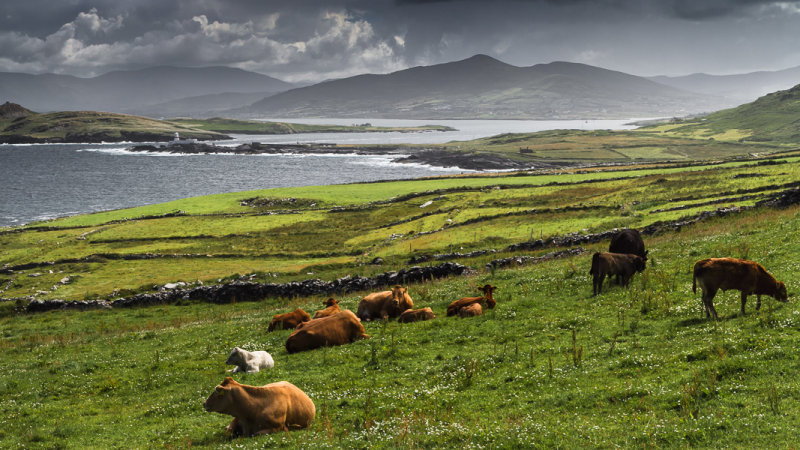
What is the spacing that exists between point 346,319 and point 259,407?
856cm

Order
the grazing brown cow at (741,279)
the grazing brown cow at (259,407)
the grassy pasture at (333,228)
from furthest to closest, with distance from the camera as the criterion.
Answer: the grassy pasture at (333,228), the grazing brown cow at (741,279), the grazing brown cow at (259,407)

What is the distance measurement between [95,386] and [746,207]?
49.2m

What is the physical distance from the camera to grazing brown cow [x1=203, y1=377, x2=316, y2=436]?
13.3m

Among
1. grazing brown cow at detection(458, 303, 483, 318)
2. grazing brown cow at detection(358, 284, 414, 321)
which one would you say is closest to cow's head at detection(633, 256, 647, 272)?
grazing brown cow at detection(458, 303, 483, 318)

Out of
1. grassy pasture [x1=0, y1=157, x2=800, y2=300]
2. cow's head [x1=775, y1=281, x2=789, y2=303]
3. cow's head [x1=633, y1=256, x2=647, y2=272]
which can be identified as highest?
cow's head [x1=775, y1=281, x2=789, y2=303]

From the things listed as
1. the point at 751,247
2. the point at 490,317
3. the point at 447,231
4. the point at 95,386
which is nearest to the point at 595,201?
the point at 447,231

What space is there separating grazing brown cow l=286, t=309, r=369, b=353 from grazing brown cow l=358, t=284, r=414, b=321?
393 centimetres

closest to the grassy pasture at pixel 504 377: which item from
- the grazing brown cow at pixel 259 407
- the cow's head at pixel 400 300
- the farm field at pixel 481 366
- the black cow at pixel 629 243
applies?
the farm field at pixel 481 366

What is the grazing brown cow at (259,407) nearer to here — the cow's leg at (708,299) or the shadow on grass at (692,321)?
the shadow on grass at (692,321)

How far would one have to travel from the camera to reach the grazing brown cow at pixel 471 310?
23703 mm

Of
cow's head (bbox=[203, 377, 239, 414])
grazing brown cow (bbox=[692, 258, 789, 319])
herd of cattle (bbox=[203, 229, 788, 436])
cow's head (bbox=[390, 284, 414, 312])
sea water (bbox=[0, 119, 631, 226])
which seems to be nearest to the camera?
cow's head (bbox=[203, 377, 239, 414])

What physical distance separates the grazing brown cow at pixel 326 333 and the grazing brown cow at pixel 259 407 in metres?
6.77

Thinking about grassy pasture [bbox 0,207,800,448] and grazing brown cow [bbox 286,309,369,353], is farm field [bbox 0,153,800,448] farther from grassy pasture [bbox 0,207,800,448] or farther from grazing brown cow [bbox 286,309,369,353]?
grazing brown cow [bbox 286,309,369,353]

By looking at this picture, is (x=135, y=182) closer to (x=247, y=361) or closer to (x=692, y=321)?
(x=247, y=361)
